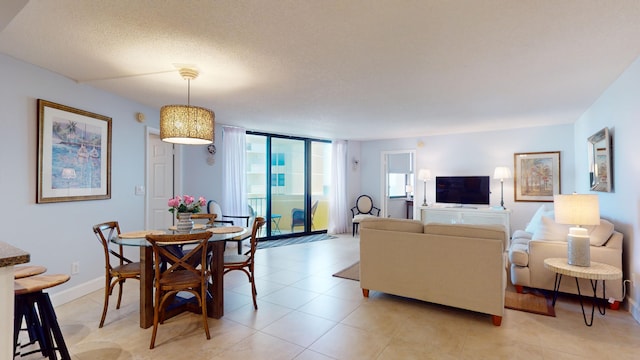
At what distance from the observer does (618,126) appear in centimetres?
315

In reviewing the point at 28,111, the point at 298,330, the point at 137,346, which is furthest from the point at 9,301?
the point at 28,111

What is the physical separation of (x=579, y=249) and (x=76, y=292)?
16.3 ft

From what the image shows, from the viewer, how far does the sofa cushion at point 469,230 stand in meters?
2.62

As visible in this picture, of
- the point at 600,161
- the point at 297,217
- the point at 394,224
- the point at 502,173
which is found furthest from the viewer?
the point at 297,217

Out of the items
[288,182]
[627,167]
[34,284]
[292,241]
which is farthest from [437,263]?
[288,182]

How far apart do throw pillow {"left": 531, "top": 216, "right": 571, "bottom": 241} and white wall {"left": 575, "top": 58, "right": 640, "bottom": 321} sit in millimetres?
475

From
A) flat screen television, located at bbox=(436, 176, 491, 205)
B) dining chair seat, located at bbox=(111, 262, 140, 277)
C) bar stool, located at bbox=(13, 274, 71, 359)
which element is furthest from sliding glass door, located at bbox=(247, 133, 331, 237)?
bar stool, located at bbox=(13, 274, 71, 359)

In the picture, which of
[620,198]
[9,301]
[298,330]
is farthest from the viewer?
[620,198]

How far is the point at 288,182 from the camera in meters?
6.86

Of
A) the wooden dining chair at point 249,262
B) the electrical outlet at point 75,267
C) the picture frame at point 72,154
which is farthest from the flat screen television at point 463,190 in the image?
the electrical outlet at point 75,267

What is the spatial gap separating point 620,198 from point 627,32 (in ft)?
5.78

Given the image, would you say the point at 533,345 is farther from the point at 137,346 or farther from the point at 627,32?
the point at 137,346

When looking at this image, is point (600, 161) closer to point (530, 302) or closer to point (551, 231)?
point (551, 231)

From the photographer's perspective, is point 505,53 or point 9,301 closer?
point 9,301
